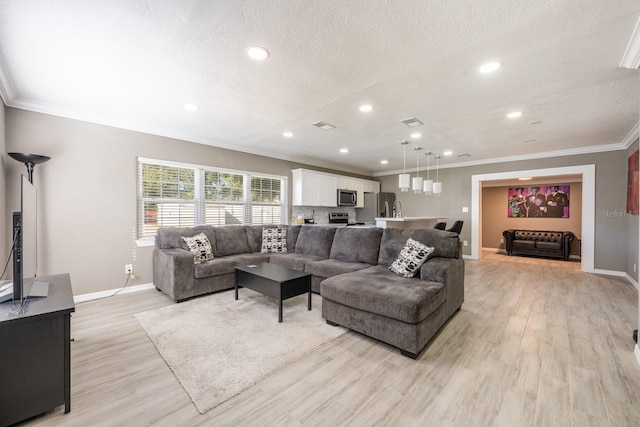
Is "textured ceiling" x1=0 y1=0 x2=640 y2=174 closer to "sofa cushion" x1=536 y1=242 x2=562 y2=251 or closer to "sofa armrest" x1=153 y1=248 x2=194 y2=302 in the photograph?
"sofa armrest" x1=153 y1=248 x2=194 y2=302

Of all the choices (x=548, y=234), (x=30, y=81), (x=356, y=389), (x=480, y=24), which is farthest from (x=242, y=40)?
(x=548, y=234)

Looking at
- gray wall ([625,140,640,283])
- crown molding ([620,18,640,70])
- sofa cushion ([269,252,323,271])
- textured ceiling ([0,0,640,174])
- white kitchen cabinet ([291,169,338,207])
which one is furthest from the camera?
white kitchen cabinet ([291,169,338,207])

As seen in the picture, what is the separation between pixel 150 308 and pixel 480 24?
416 centimetres

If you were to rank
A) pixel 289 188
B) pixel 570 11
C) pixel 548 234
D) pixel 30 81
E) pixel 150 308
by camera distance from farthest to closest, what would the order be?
pixel 548 234, pixel 289 188, pixel 150 308, pixel 30 81, pixel 570 11

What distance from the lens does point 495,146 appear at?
199 inches

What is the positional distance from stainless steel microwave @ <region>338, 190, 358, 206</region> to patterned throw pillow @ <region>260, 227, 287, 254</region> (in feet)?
8.25

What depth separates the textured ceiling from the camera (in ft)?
5.47

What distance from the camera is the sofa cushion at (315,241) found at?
13.9ft

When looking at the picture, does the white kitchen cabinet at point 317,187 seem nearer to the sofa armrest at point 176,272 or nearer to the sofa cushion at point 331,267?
the sofa cushion at point 331,267

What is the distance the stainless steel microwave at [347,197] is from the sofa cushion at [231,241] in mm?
2999

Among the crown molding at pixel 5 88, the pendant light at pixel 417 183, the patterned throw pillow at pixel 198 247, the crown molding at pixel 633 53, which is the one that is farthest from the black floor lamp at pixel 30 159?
the crown molding at pixel 633 53

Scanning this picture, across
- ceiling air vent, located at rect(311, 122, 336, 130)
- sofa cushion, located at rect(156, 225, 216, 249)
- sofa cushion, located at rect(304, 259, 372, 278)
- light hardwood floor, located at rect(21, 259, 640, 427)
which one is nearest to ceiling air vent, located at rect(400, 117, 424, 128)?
ceiling air vent, located at rect(311, 122, 336, 130)

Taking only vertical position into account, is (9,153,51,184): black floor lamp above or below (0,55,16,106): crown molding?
below

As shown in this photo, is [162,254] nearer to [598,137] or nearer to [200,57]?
[200,57]
